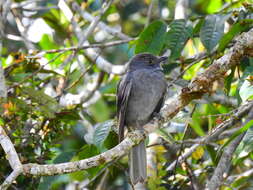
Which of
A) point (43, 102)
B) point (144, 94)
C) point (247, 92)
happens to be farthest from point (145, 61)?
point (247, 92)

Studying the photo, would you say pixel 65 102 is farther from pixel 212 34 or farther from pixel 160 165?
pixel 212 34

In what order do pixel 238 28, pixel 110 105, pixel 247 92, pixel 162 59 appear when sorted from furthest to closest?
pixel 110 105 → pixel 162 59 → pixel 238 28 → pixel 247 92

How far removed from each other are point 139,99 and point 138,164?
716 mm

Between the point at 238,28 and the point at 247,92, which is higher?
the point at 238,28

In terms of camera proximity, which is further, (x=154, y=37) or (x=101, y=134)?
(x=154, y=37)

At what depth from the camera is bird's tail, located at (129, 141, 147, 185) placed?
5047 millimetres

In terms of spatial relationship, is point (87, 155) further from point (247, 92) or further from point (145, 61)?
point (247, 92)

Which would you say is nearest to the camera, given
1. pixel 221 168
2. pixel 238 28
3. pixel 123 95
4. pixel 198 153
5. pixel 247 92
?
pixel 247 92

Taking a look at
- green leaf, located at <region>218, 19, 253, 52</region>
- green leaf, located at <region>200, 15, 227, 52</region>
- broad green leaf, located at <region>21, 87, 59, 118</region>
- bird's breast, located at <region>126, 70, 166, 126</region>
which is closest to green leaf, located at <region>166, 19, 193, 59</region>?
green leaf, located at <region>200, 15, 227, 52</region>

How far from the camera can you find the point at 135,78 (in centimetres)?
554

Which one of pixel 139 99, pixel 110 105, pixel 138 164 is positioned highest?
pixel 139 99

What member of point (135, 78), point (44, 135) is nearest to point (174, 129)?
point (135, 78)

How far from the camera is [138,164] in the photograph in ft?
17.0

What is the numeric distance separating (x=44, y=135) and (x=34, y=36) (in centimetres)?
232
